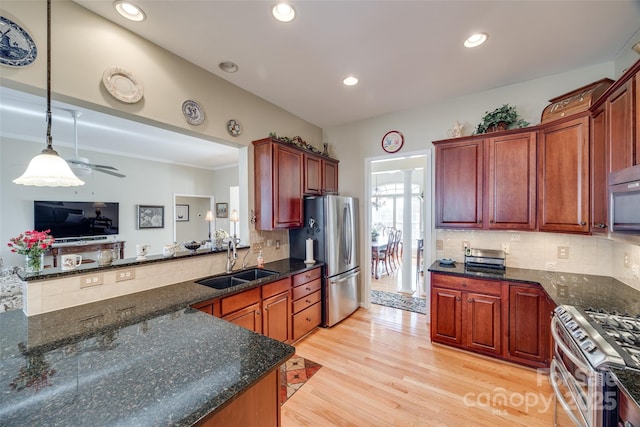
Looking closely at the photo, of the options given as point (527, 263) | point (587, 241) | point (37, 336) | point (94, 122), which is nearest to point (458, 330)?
point (527, 263)

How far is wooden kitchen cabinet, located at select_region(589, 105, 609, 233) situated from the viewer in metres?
1.89

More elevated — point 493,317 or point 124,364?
point 124,364

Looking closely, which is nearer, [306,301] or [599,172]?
[599,172]

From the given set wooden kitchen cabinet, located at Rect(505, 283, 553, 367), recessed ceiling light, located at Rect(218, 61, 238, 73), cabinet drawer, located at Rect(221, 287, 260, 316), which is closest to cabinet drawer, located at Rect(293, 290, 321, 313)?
cabinet drawer, located at Rect(221, 287, 260, 316)

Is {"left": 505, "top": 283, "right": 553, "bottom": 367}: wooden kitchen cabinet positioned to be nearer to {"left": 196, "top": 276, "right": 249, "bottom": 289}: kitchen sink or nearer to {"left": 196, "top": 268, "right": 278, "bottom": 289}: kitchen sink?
{"left": 196, "top": 268, "right": 278, "bottom": 289}: kitchen sink

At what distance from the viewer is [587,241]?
2.53 m

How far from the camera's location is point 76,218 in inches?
203

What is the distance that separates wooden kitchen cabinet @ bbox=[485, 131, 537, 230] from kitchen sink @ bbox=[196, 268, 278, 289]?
101 inches

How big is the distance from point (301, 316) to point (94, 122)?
4.33m

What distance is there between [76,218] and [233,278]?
4.83 m

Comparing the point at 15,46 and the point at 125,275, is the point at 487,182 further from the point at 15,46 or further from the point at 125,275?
the point at 15,46

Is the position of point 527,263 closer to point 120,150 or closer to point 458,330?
point 458,330

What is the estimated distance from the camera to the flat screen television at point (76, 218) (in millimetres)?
4754

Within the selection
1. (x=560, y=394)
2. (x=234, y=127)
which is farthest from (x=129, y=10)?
(x=560, y=394)
